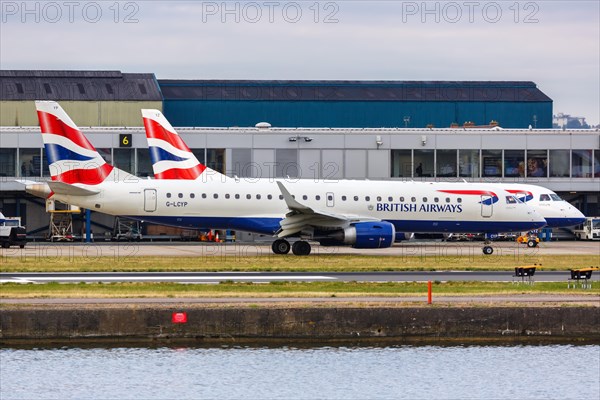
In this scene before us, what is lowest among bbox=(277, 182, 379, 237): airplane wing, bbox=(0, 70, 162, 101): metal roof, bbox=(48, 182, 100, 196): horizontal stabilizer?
bbox=(277, 182, 379, 237): airplane wing

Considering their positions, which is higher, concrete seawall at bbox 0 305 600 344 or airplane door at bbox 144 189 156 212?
airplane door at bbox 144 189 156 212

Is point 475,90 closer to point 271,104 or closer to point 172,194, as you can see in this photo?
point 271,104

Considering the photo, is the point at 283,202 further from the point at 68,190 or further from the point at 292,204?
the point at 68,190

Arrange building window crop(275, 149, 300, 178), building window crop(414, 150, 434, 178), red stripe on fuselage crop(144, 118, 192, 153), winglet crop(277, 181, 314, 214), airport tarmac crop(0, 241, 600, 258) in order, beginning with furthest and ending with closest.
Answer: building window crop(414, 150, 434, 178) → building window crop(275, 149, 300, 178) → red stripe on fuselage crop(144, 118, 192, 153) → airport tarmac crop(0, 241, 600, 258) → winglet crop(277, 181, 314, 214)

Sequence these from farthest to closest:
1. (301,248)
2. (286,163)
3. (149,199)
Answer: (286,163), (301,248), (149,199)

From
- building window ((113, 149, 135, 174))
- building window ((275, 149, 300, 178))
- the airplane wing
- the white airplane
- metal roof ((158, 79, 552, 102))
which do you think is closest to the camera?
the airplane wing

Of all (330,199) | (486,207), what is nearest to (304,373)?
(330,199)

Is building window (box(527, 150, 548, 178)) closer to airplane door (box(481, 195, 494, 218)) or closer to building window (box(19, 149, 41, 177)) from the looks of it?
airplane door (box(481, 195, 494, 218))

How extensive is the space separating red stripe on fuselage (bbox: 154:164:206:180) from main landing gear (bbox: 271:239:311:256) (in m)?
12.4

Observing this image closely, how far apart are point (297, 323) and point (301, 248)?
23.5 meters

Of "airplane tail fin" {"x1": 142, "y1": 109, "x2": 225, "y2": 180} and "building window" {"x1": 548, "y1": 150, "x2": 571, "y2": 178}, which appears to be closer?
"airplane tail fin" {"x1": 142, "y1": 109, "x2": 225, "y2": 180}

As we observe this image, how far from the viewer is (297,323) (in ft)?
103

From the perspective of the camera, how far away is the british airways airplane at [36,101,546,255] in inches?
2124

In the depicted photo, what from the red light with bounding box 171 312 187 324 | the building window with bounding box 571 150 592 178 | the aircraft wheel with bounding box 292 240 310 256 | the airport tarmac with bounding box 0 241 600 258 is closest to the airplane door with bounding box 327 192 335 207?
the airport tarmac with bounding box 0 241 600 258
